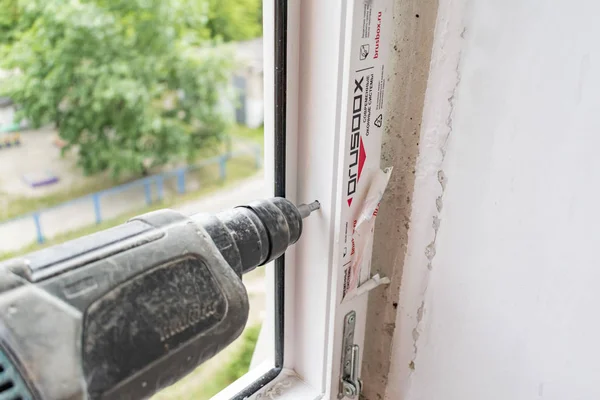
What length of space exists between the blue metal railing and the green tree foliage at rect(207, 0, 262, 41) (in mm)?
847

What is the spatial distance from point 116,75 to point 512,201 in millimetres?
2865

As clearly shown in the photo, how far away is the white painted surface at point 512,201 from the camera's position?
33 centimetres

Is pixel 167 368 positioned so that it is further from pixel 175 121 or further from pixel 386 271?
pixel 175 121

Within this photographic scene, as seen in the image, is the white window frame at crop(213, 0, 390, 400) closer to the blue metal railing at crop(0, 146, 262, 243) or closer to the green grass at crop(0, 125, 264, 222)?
the blue metal railing at crop(0, 146, 262, 243)

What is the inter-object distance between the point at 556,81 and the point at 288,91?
208 mm

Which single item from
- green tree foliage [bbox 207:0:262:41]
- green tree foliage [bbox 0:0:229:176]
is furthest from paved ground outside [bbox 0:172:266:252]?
green tree foliage [bbox 207:0:262:41]

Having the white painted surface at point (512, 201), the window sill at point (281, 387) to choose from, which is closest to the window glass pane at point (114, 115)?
the window sill at point (281, 387)

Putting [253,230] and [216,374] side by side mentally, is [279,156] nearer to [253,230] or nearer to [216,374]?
[253,230]

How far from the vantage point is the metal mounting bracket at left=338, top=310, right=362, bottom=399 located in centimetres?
53

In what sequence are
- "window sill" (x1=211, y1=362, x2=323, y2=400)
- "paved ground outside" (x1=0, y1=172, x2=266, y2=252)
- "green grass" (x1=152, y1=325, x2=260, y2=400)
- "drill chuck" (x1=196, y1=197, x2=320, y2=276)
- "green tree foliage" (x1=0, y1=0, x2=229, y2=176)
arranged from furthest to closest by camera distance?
"green tree foliage" (x1=0, y1=0, x2=229, y2=176), "paved ground outside" (x1=0, y1=172, x2=266, y2=252), "green grass" (x1=152, y1=325, x2=260, y2=400), "window sill" (x1=211, y1=362, x2=323, y2=400), "drill chuck" (x1=196, y1=197, x2=320, y2=276)

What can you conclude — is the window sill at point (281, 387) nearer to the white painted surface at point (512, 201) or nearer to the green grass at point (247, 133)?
the white painted surface at point (512, 201)

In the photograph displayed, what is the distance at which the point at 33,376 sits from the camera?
0.24 m

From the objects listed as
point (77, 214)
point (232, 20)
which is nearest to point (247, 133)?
point (232, 20)

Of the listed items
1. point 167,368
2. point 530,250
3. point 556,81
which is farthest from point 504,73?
point 167,368
